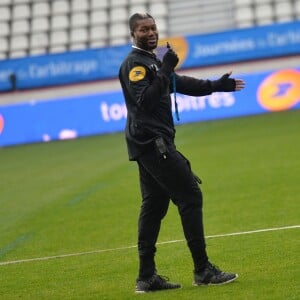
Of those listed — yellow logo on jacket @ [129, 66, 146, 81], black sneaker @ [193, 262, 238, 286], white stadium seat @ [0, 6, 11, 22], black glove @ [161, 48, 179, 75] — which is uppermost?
black glove @ [161, 48, 179, 75]

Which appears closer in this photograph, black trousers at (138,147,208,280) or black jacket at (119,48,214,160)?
black jacket at (119,48,214,160)

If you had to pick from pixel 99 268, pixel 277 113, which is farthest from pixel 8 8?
pixel 99 268

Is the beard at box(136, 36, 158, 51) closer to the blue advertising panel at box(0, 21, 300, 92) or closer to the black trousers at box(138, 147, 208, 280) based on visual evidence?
the black trousers at box(138, 147, 208, 280)

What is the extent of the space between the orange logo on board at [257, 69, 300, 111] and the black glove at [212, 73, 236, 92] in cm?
1912

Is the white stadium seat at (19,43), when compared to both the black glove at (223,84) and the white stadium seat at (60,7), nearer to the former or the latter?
the white stadium seat at (60,7)

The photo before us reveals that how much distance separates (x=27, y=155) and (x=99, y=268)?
1432cm

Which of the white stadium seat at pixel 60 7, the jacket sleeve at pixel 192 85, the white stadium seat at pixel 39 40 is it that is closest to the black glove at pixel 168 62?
the jacket sleeve at pixel 192 85

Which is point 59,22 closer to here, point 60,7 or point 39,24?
point 39,24

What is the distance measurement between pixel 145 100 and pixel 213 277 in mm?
1394

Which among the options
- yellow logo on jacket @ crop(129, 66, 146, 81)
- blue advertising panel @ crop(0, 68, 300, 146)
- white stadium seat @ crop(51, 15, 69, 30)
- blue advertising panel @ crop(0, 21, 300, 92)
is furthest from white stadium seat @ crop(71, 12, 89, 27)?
yellow logo on jacket @ crop(129, 66, 146, 81)

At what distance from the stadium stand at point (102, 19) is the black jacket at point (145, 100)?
26.2 m

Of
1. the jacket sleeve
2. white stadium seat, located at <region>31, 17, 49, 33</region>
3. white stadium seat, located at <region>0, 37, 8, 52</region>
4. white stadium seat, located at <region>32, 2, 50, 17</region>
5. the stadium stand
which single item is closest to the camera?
the jacket sleeve

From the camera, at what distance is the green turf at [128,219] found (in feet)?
24.0

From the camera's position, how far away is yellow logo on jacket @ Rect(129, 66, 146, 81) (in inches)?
263
